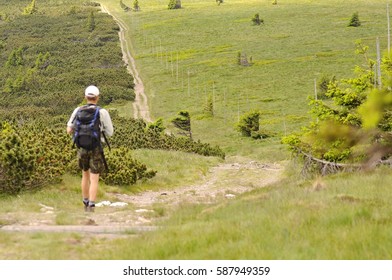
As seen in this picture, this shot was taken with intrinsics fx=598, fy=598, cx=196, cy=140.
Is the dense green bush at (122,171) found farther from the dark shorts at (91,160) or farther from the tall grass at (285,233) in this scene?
the tall grass at (285,233)

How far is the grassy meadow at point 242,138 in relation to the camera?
625cm

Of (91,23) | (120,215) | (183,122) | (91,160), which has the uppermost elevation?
(91,160)

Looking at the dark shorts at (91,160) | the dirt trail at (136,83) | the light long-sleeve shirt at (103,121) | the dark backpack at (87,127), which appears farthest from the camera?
the dirt trail at (136,83)

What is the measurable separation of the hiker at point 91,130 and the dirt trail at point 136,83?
39.3m

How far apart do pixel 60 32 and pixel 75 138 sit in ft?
299

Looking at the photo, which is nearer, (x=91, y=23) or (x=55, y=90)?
(x=55, y=90)

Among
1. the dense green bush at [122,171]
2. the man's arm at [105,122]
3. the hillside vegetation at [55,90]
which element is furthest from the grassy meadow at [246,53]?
the man's arm at [105,122]

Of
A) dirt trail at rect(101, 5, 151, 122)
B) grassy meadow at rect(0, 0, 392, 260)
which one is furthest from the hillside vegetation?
dirt trail at rect(101, 5, 151, 122)

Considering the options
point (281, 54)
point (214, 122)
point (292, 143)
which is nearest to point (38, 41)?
point (281, 54)

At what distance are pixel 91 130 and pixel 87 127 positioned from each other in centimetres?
8

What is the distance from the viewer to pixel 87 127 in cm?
947

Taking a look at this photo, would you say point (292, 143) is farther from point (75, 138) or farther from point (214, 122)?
point (214, 122)

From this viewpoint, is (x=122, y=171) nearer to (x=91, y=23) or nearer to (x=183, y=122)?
(x=183, y=122)

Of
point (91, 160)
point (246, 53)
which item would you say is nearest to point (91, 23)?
point (246, 53)
